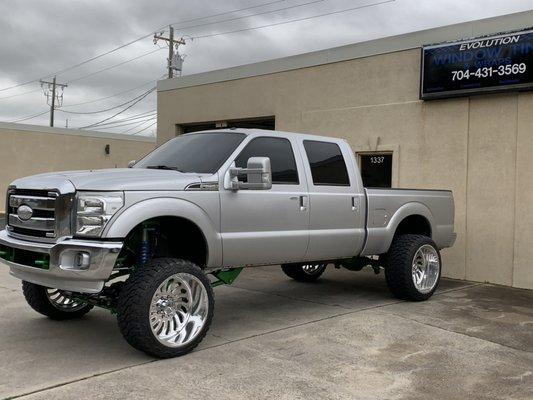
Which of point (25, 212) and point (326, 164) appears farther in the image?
point (326, 164)

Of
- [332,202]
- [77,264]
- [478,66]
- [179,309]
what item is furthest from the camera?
[478,66]

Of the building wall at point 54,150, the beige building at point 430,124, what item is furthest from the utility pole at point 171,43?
the beige building at point 430,124

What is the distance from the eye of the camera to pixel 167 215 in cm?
516

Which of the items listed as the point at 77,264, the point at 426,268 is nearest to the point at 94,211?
the point at 77,264

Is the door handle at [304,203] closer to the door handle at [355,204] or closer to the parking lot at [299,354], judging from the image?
the door handle at [355,204]

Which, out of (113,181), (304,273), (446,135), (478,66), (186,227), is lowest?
(304,273)

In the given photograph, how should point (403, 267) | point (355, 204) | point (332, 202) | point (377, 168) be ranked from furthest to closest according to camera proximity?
point (377, 168) → point (403, 267) → point (355, 204) → point (332, 202)

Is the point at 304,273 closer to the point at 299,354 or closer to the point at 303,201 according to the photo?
the point at 303,201

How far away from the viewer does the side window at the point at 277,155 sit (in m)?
6.20

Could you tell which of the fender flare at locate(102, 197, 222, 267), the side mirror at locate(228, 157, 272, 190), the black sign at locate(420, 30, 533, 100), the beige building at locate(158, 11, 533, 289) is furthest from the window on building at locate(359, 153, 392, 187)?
the fender flare at locate(102, 197, 222, 267)

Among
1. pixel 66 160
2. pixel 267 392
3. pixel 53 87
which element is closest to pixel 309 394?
pixel 267 392

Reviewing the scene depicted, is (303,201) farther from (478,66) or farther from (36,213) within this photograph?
(478,66)

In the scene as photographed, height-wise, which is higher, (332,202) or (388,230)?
(332,202)

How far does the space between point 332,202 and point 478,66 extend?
4322mm
